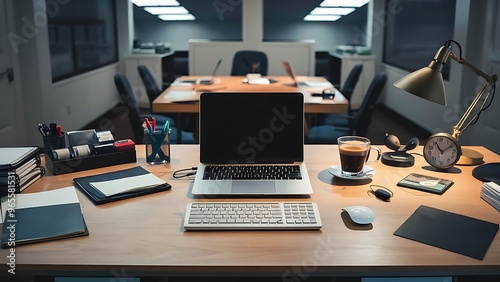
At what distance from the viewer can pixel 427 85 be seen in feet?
5.52

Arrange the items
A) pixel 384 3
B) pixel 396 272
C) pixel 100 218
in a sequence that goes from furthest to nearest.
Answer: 1. pixel 384 3
2. pixel 100 218
3. pixel 396 272

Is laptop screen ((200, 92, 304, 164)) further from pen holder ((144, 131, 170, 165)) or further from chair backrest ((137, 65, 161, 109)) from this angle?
chair backrest ((137, 65, 161, 109))

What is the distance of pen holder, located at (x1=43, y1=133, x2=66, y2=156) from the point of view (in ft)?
6.04

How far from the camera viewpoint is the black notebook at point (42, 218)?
127 cm

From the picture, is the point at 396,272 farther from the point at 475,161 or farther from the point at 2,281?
the point at 2,281

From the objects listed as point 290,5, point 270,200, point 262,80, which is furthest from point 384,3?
point 270,200

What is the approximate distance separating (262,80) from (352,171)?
2872 millimetres

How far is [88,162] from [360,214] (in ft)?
3.45

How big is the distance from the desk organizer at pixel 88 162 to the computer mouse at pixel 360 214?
0.94 meters

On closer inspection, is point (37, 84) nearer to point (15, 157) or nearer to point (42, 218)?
point (15, 157)

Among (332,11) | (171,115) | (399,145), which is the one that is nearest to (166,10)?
(332,11)

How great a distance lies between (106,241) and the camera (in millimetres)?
1266

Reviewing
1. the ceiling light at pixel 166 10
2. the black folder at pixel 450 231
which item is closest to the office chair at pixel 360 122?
the black folder at pixel 450 231

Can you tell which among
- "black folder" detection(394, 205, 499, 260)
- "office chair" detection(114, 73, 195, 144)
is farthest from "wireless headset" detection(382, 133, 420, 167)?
"office chair" detection(114, 73, 195, 144)
